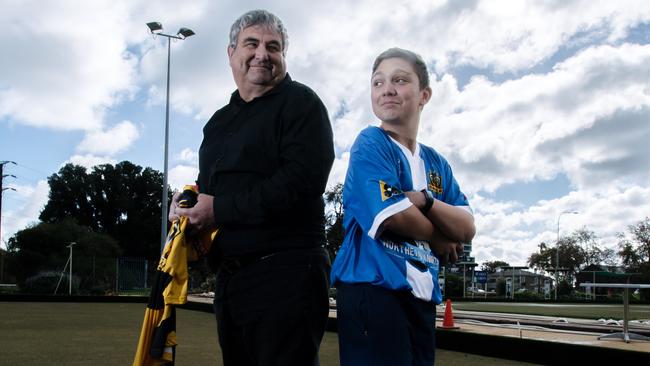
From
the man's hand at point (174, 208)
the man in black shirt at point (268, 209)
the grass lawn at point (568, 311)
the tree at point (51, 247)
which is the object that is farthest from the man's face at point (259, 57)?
the tree at point (51, 247)

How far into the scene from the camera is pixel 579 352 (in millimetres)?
5922

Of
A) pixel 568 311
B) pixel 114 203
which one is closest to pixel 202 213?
pixel 568 311

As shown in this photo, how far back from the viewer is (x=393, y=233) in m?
1.70

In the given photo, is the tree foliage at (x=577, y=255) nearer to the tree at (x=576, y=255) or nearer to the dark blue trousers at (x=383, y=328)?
the tree at (x=576, y=255)

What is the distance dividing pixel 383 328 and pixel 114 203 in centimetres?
6296

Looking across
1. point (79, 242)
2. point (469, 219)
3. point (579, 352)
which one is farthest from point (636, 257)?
point (469, 219)

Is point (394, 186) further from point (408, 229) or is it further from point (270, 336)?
point (270, 336)

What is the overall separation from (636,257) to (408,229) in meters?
56.3

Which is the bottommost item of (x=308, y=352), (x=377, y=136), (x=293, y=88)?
(x=308, y=352)

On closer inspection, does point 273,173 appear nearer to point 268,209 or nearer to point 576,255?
point 268,209

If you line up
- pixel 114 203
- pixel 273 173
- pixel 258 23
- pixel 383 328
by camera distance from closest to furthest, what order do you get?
pixel 383 328 < pixel 273 173 < pixel 258 23 < pixel 114 203

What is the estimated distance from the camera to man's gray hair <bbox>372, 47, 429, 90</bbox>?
1.87 meters

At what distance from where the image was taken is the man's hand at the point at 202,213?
1.84 meters

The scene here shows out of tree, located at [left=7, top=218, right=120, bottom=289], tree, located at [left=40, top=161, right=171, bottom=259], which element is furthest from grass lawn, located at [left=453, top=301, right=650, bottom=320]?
tree, located at [left=40, top=161, right=171, bottom=259]
